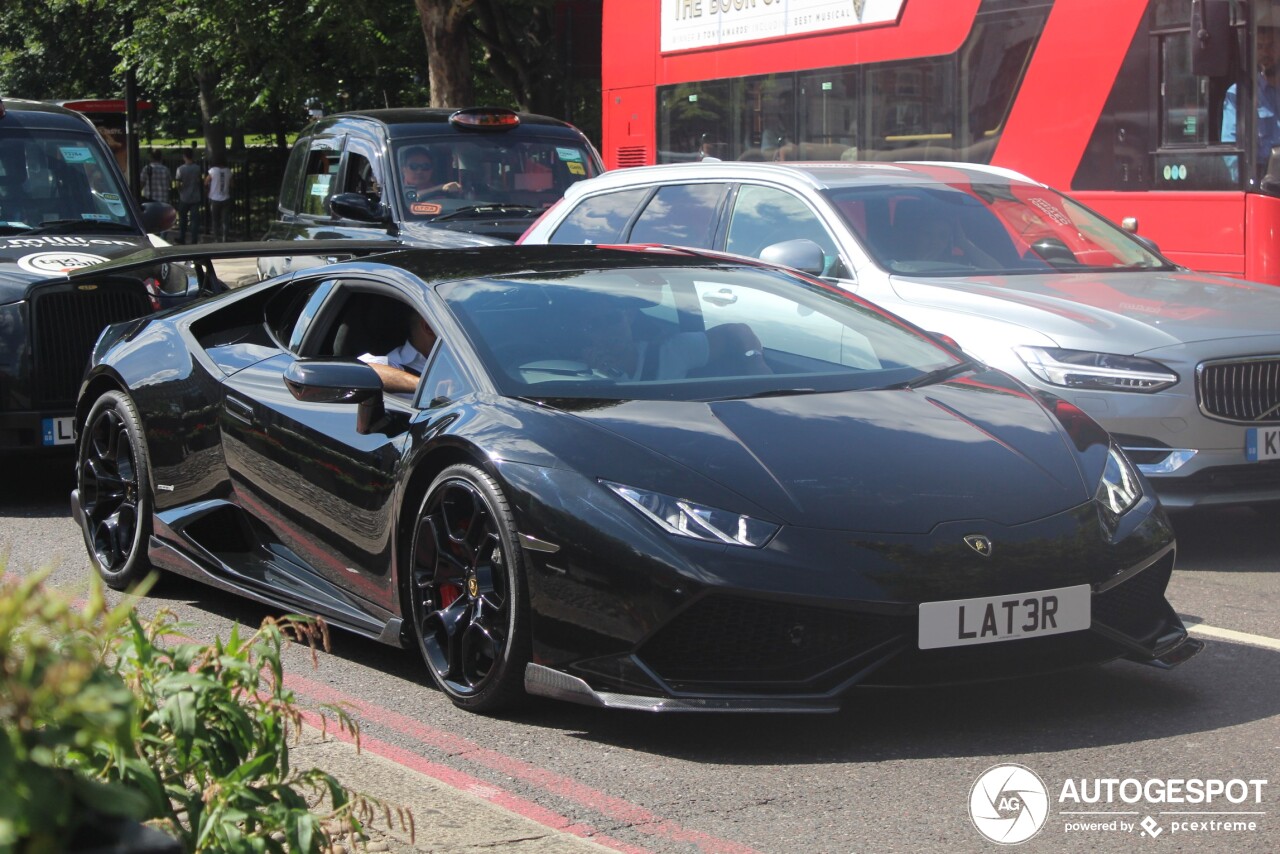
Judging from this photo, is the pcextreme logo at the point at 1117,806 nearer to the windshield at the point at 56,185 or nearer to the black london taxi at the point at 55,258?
the black london taxi at the point at 55,258

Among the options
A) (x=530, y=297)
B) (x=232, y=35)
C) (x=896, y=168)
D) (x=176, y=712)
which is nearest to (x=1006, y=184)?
(x=896, y=168)

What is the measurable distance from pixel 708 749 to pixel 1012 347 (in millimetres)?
3361

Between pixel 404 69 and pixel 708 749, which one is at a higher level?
pixel 404 69

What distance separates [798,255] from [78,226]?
15.8ft

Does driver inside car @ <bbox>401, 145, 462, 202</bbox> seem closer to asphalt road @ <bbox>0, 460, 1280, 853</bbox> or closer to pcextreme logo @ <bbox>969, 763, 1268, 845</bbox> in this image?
asphalt road @ <bbox>0, 460, 1280, 853</bbox>

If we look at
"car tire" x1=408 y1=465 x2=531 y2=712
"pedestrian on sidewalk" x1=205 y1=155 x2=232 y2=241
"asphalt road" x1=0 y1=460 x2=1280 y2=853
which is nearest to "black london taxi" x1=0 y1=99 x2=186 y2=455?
"asphalt road" x1=0 y1=460 x2=1280 y2=853

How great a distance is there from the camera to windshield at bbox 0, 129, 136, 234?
10125 millimetres

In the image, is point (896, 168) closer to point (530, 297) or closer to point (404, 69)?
point (530, 297)

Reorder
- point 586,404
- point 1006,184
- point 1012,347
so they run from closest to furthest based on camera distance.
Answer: point 586,404, point 1012,347, point 1006,184

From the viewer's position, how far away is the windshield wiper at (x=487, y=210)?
11.6m

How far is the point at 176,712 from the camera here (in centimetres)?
257

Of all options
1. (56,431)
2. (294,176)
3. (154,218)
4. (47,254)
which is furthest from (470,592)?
(294,176)

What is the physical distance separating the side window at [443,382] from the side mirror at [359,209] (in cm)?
655

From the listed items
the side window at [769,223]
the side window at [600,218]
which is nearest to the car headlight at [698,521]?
the side window at [769,223]
